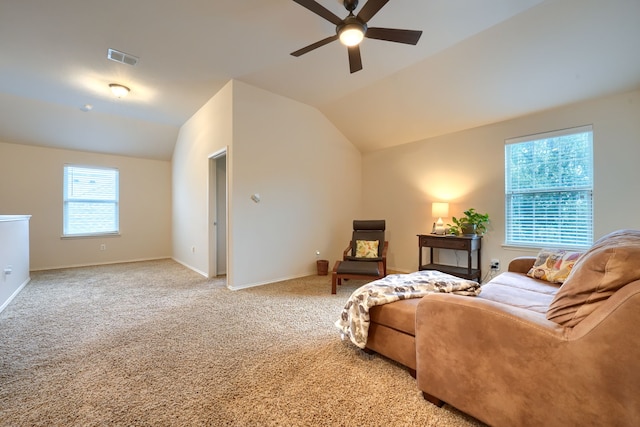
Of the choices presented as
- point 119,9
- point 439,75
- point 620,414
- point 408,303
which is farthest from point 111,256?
point 620,414

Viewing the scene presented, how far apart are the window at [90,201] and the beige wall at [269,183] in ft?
5.00

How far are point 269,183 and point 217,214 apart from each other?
1.16m

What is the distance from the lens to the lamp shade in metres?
4.03

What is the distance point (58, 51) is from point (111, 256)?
4.06 meters

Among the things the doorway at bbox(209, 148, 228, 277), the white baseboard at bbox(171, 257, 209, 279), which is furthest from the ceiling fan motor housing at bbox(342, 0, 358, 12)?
the white baseboard at bbox(171, 257, 209, 279)

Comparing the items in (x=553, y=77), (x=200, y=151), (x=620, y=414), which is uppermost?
(x=553, y=77)

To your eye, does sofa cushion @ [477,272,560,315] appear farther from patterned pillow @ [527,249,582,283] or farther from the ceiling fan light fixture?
the ceiling fan light fixture

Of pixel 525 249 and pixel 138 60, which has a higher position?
pixel 138 60

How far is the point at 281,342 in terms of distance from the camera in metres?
2.23

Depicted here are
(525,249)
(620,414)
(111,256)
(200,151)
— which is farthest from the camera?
(111,256)

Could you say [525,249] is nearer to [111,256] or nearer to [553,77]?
[553,77]

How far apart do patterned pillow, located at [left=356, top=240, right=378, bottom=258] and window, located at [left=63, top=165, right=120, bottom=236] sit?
16.8 ft

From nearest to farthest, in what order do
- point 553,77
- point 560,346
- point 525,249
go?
point 560,346, point 553,77, point 525,249

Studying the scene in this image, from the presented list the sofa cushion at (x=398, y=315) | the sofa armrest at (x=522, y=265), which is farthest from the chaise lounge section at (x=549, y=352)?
the sofa armrest at (x=522, y=265)
